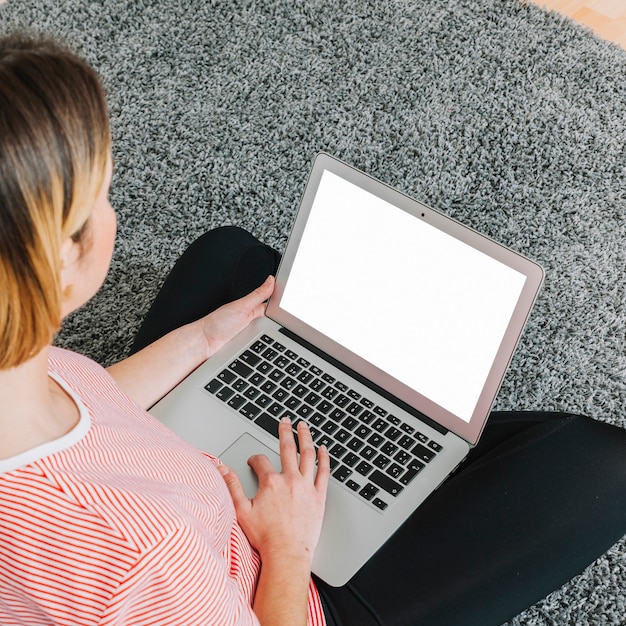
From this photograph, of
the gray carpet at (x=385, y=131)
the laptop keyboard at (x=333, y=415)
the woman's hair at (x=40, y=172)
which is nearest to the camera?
the woman's hair at (x=40, y=172)

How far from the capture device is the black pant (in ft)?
2.82

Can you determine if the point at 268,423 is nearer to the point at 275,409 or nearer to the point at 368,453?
the point at 275,409

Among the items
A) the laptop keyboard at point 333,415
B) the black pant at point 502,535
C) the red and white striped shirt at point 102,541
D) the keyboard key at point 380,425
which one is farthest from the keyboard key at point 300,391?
the red and white striped shirt at point 102,541

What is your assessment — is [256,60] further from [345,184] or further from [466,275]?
[466,275]

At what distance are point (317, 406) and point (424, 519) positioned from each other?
0.20 metres

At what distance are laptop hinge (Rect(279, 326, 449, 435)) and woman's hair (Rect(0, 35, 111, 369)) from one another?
520 millimetres

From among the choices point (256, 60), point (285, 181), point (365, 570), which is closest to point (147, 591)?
point (365, 570)

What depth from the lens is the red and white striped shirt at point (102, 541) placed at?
22.7 inches

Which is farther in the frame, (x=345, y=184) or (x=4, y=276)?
(x=345, y=184)

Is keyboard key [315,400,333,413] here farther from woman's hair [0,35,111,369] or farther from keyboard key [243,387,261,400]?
woman's hair [0,35,111,369]

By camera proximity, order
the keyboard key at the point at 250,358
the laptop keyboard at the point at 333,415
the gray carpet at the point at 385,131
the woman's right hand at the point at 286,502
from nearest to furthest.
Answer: the woman's right hand at the point at 286,502, the laptop keyboard at the point at 333,415, the keyboard key at the point at 250,358, the gray carpet at the point at 385,131

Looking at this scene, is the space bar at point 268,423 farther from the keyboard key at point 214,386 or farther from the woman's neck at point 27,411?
the woman's neck at point 27,411

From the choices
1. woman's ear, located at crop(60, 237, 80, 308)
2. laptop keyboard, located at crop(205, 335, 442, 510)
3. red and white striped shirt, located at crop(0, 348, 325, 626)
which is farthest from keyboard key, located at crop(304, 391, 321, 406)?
woman's ear, located at crop(60, 237, 80, 308)

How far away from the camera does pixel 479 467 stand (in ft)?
3.06
